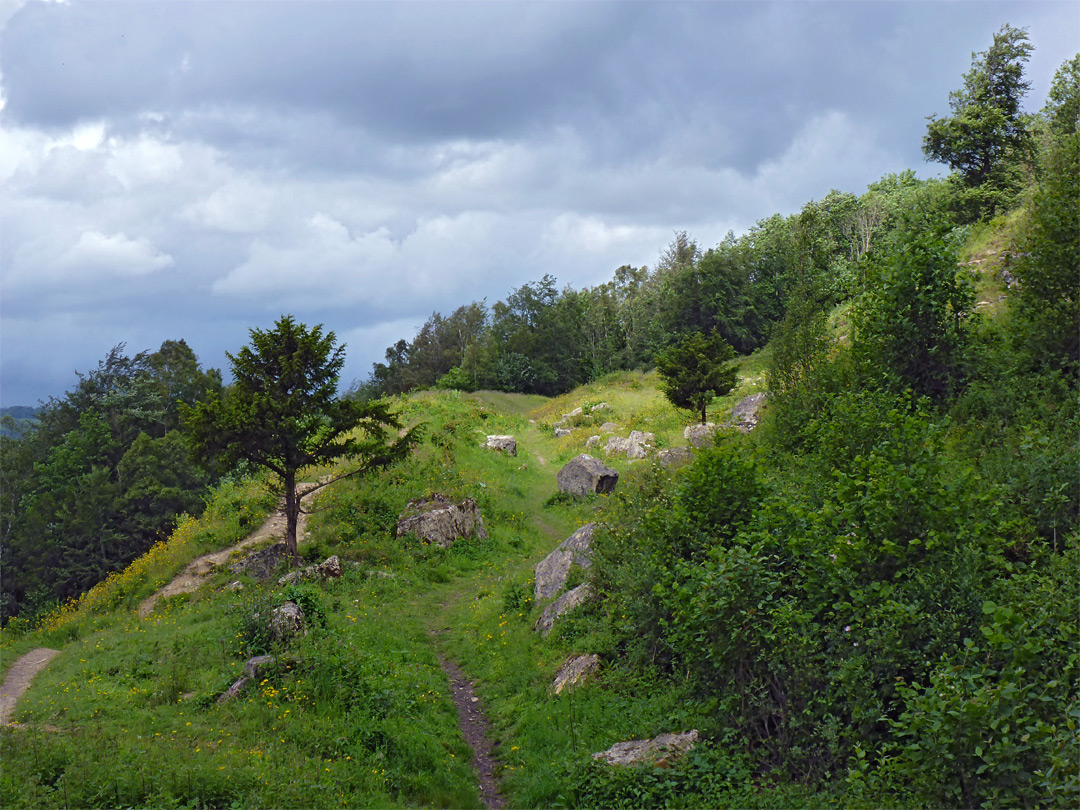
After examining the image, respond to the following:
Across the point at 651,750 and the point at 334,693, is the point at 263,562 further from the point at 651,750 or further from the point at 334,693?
the point at 651,750

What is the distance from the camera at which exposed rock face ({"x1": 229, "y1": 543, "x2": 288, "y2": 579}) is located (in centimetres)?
1766

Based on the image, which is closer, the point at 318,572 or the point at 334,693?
the point at 334,693

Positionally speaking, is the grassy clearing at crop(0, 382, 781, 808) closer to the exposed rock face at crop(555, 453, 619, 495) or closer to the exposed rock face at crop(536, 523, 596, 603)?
the exposed rock face at crop(536, 523, 596, 603)

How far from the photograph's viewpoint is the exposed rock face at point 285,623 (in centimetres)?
1167

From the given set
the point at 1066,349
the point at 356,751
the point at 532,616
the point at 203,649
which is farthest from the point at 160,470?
the point at 1066,349

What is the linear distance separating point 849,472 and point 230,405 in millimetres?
14353

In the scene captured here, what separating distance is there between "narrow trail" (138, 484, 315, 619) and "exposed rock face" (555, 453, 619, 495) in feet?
30.1

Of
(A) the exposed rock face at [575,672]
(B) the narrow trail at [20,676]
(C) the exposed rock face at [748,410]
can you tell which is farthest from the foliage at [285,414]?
(C) the exposed rock face at [748,410]

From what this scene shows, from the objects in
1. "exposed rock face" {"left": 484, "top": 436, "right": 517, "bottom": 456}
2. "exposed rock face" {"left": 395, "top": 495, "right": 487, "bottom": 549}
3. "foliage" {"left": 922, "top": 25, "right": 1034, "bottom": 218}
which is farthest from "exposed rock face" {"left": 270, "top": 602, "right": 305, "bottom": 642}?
"foliage" {"left": 922, "top": 25, "right": 1034, "bottom": 218}

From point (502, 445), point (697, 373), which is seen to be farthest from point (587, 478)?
point (697, 373)

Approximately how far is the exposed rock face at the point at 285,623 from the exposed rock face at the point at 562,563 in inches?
188

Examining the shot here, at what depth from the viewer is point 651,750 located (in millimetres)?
Answer: 7480

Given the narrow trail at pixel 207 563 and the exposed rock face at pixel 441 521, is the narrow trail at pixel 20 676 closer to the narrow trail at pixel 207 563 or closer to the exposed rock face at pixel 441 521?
the narrow trail at pixel 207 563

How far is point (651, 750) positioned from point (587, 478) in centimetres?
1596
